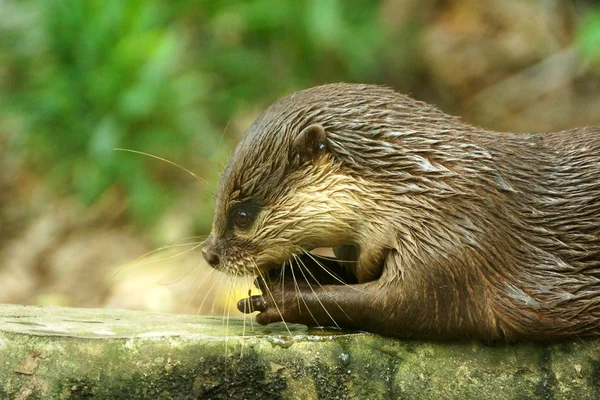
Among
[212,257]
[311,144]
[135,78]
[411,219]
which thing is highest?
[135,78]

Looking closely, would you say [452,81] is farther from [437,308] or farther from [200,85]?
[437,308]

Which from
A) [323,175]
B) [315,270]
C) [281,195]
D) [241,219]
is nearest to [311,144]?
[323,175]

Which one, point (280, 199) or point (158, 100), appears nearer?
point (280, 199)

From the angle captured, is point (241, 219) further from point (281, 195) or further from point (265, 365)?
point (265, 365)

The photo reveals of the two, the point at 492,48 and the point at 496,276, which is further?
the point at 492,48

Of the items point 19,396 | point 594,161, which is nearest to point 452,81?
point 594,161

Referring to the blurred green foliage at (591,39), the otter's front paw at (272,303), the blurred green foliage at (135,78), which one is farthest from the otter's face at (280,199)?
the blurred green foliage at (591,39)

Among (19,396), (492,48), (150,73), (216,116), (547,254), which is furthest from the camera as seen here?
(492,48)
